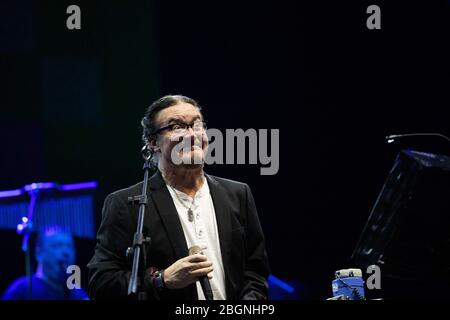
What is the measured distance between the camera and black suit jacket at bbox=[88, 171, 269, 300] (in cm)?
278

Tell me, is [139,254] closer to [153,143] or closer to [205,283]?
[205,283]

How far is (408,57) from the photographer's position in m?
5.12

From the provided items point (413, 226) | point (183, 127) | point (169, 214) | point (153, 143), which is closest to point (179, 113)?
point (183, 127)

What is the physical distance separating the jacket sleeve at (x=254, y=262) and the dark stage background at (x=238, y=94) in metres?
2.31

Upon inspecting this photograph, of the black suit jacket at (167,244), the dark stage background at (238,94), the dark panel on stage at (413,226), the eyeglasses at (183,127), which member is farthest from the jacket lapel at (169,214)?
the dark stage background at (238,94)

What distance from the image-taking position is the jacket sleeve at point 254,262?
2855mm

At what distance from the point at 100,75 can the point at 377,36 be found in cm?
229

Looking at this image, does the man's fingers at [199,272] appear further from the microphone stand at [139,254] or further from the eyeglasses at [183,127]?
the eyeglasses at [183,127]

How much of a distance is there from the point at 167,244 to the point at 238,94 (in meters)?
2.82

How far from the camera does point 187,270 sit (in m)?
2.57

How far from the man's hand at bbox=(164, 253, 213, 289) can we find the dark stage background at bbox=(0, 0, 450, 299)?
9.01ft

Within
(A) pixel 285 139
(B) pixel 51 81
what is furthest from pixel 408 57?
(B) pixel 51 81

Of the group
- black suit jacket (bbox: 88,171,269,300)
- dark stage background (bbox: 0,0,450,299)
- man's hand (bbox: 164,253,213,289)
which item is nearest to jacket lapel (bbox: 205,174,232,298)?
black suit jacket (bbox: 88,171,269,300)
